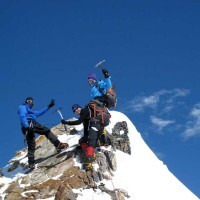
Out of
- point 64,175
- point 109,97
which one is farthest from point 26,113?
point 109,97

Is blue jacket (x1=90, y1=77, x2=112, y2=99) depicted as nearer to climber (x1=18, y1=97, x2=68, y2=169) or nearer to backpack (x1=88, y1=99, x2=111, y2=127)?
backpack (x1=88, y1=99, x2=111, y2=127)

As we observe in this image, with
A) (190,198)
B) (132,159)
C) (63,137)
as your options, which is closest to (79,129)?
(63,137)

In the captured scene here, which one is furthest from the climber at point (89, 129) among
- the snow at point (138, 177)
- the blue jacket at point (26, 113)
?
the blue jacket at point (26, 113)

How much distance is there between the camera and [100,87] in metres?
18.6

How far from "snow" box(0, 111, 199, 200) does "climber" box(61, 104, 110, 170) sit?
935mm

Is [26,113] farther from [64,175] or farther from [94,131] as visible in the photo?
[64,175]

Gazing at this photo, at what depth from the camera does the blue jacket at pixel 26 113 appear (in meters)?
17.9

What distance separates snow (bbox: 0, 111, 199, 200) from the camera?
1606cm

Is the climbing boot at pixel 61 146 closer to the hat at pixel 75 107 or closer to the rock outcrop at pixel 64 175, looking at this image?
the rock outcrop at pixel 64 175

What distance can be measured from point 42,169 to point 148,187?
473 centimetres

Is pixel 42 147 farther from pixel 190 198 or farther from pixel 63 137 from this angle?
pixel 190 198

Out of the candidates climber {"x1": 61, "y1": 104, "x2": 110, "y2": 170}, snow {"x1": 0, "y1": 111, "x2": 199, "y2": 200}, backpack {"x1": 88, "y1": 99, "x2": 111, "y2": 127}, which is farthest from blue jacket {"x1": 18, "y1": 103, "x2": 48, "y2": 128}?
backpack {"x1": 88, "y1": 99, "x2": 111, "y2": 127}

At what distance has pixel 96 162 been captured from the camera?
16.8 metres

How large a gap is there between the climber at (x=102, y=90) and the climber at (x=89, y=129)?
3.14ft
